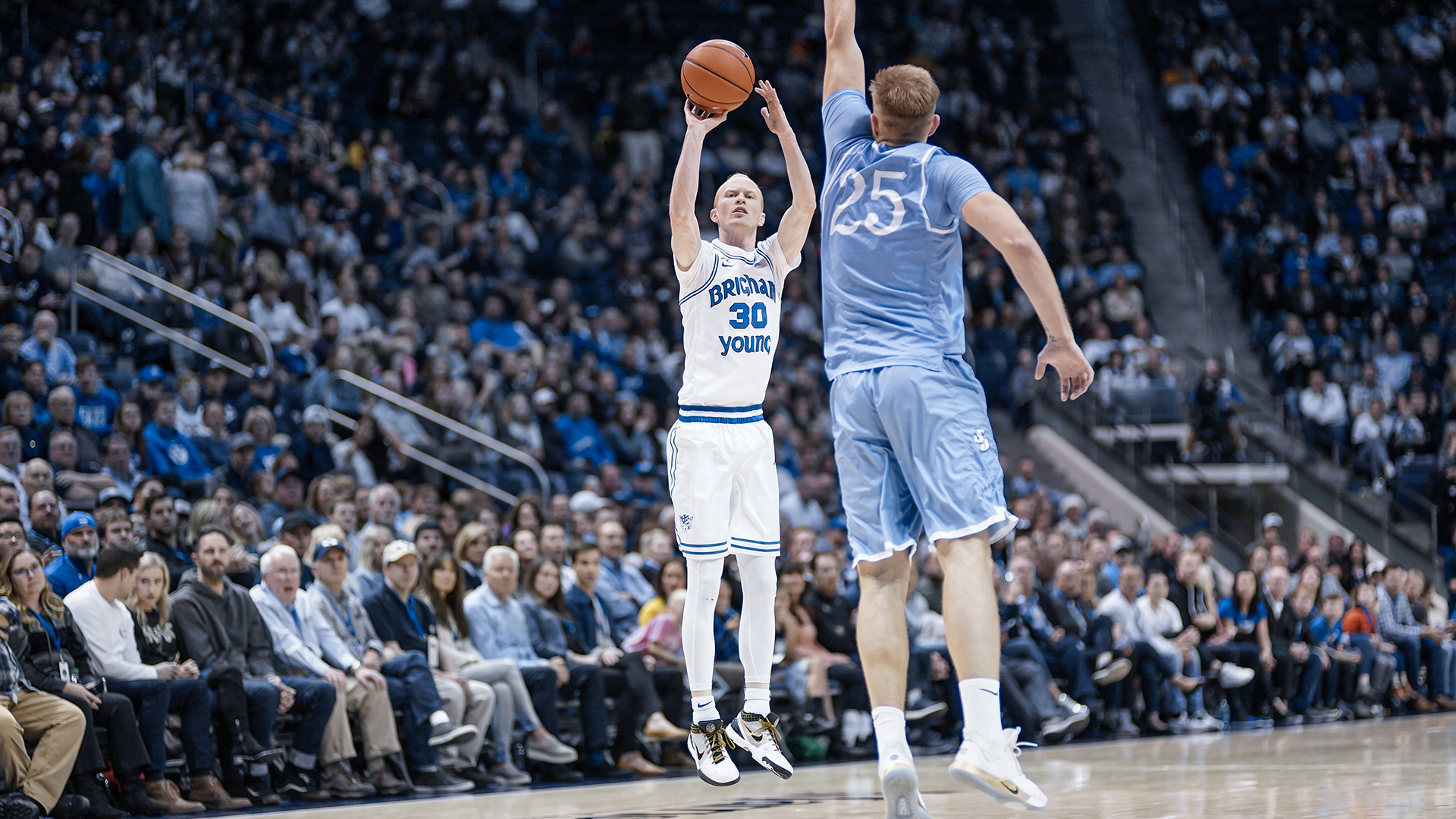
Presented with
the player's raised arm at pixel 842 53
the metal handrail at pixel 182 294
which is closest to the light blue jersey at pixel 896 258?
the player's raised arm at pixel 842 53

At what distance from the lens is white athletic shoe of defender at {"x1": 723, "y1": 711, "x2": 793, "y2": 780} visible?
20.9 feet

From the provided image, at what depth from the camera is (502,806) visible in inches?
299

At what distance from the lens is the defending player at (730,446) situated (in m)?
6.62

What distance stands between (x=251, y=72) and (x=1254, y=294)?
13421mm

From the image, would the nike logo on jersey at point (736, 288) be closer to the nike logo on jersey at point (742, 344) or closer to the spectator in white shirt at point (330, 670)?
the nike logo on jersey at point (742, 344)

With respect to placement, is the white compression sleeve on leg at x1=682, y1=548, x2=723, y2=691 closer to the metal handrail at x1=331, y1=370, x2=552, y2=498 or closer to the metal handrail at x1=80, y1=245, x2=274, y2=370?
the metal handrail at x1=331, y1=370, x2=552, y2=498

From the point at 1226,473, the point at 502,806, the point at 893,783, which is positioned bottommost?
the point at 502,806

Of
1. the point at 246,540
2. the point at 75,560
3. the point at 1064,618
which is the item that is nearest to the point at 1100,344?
the point at 1064,618

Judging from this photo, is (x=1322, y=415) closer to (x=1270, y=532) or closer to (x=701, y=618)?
(x=1270, y=532)

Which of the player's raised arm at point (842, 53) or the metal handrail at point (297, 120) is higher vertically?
the metal handrail at point (297, 120)

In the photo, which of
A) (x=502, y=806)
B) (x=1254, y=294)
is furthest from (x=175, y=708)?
(x=1254, y=294)

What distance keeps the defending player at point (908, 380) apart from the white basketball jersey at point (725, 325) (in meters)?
1.28

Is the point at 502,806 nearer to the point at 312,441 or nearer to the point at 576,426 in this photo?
the point at 312,441

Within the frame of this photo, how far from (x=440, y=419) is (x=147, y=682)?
6.22 metres
